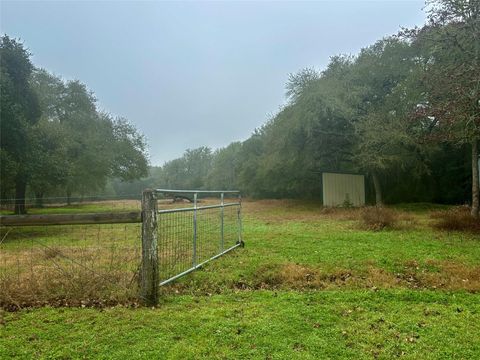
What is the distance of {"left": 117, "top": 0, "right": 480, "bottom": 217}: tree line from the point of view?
1048 centimetres

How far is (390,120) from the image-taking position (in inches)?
652

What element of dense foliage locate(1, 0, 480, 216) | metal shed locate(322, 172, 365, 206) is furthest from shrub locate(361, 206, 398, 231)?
metal shed locate(322, 172, 365, 206)

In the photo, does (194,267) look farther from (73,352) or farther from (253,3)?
(253,3)

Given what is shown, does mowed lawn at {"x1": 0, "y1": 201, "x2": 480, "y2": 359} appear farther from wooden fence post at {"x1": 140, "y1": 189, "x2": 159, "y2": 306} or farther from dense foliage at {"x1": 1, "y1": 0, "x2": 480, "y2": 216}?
dense foliage at {"x1": 1, "y1": 0, "x2": 480, "y2": 216}

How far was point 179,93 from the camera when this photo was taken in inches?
1017

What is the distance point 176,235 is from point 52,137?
473 inches

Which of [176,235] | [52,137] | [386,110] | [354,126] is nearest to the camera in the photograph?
[176,235]

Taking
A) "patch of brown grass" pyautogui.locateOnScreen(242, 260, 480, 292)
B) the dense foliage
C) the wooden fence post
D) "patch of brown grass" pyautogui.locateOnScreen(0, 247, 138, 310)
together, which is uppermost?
the dense foliage

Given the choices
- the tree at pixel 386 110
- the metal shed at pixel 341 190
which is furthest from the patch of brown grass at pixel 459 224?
the metal shed at pixel 341 190

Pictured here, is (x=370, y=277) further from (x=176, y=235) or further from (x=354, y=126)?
(x=354, y=126)

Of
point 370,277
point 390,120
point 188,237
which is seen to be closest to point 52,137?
point 188,237

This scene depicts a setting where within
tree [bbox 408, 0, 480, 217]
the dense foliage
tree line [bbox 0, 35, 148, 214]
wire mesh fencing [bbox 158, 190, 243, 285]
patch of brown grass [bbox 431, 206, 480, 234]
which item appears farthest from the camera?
tree line [bbox 0, 35, 148, 214]

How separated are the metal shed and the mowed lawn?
1469 centimetres

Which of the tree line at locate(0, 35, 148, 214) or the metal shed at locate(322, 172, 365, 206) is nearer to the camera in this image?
the tree line at locate(0, 35, 148, 214)
